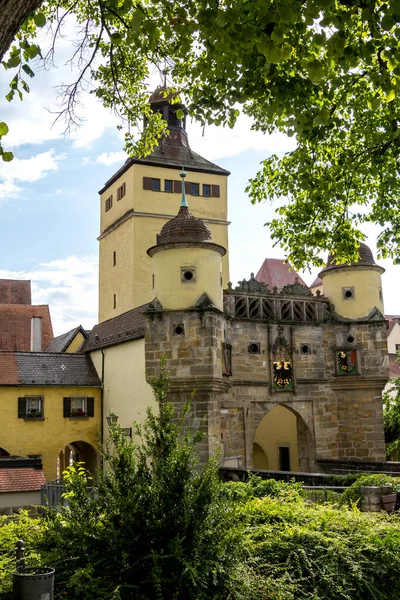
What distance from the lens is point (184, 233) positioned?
20047 mm

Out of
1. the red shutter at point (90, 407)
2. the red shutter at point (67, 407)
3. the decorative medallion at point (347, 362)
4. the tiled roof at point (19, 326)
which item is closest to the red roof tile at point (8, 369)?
the red shutter at point (67, 407)

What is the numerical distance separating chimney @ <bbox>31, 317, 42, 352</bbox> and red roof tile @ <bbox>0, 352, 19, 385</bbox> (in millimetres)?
10654

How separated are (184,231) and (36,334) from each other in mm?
19970

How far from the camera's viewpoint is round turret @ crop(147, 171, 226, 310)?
776 inches

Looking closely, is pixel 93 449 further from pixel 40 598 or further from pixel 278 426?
pixel 40 598

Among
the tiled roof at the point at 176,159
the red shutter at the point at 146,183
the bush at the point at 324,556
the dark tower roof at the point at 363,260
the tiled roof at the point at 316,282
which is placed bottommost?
the bush at the point at 324,556

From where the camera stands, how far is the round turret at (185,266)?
19.7 meters

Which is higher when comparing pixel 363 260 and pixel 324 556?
pixel 363 260

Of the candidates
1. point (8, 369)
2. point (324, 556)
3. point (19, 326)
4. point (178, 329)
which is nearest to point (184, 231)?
point (178, 329)

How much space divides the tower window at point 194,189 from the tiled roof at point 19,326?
498 inches

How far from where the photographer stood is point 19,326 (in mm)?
40531

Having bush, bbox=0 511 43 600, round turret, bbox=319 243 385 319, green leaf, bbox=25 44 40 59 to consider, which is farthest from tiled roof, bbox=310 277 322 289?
green leaf, bbox=25 44 40 59

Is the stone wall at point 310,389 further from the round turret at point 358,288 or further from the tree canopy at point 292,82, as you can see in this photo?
the tree canopy at point 292,82

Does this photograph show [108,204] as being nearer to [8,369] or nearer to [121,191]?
[121,191]
